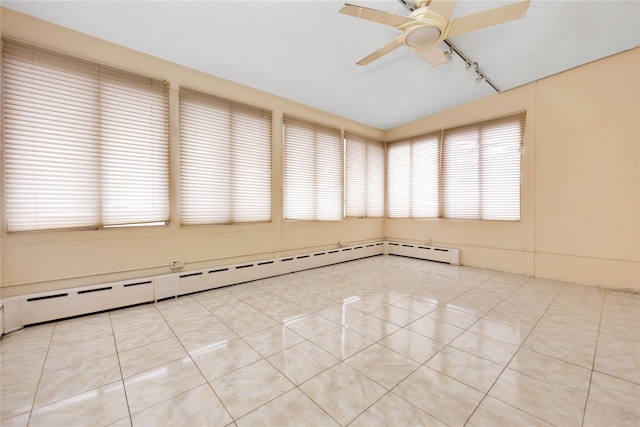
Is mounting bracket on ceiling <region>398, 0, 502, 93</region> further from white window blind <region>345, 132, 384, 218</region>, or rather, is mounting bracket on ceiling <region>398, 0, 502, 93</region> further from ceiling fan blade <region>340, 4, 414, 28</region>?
white window blind <region>345, 132, 384, 218</region>

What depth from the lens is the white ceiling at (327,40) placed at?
8.87 feet

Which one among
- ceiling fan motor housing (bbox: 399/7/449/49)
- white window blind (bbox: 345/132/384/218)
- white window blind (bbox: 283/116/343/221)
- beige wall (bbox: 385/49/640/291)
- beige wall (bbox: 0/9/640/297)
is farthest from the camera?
white window blind (bbox: 345/132/384/218)

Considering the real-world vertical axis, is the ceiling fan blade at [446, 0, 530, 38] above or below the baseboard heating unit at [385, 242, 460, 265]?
above

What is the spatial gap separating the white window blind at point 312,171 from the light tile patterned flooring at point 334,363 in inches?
85.4

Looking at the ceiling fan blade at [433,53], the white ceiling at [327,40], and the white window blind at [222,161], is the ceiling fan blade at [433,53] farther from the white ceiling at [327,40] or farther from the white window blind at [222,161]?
the white window blind at [222,161]

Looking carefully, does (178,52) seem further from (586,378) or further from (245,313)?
(586,378)

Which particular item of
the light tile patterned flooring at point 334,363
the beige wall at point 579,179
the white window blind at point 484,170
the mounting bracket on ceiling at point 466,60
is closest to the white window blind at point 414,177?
the white window blind at point 484,170

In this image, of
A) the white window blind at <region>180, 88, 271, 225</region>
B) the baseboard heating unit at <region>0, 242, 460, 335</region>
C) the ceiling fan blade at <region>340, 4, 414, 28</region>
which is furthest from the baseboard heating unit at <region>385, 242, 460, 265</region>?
the ceiling fan blade at <region>340, 4, 414, 28</region>

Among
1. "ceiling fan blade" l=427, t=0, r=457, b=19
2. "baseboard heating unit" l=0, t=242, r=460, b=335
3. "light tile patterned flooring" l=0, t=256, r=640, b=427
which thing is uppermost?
"ceiling fan blade" l=427, t=0, r=457, b=19

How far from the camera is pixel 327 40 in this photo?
10.5 ft

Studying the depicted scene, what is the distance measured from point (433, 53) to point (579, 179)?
11.5 ft

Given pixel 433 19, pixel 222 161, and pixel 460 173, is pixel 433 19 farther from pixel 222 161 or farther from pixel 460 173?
pixel 460 173

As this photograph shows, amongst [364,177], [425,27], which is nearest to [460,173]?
[364,177]

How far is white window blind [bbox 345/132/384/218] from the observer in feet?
20.2
